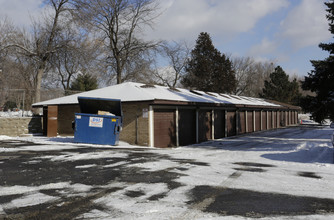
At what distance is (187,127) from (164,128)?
226 centimetres

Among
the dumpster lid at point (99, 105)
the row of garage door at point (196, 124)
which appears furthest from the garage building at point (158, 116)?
the dumpster lid at point (99, 105)

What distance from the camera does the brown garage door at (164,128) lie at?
555 inches

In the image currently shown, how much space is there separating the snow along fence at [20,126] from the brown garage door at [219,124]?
467 inches

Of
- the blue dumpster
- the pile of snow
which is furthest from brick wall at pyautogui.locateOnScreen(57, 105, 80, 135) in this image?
the blue dumpster

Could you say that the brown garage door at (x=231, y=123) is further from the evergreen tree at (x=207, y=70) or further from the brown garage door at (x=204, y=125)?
the evergreen tree at (x=207, y=70)

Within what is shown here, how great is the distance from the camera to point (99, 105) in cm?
1320

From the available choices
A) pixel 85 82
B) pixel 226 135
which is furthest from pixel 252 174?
pixel 85 82

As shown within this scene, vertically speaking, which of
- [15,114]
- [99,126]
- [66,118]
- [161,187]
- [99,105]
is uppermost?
[99,105]

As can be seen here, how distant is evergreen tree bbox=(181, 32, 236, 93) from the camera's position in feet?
160

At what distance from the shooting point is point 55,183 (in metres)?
5.79

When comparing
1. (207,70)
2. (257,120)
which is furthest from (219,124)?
(207,70)

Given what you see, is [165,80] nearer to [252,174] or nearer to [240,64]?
[240,64]

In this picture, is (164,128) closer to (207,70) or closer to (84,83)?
(207,70)

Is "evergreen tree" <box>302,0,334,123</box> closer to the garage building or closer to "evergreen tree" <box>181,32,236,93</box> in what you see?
the garage building
